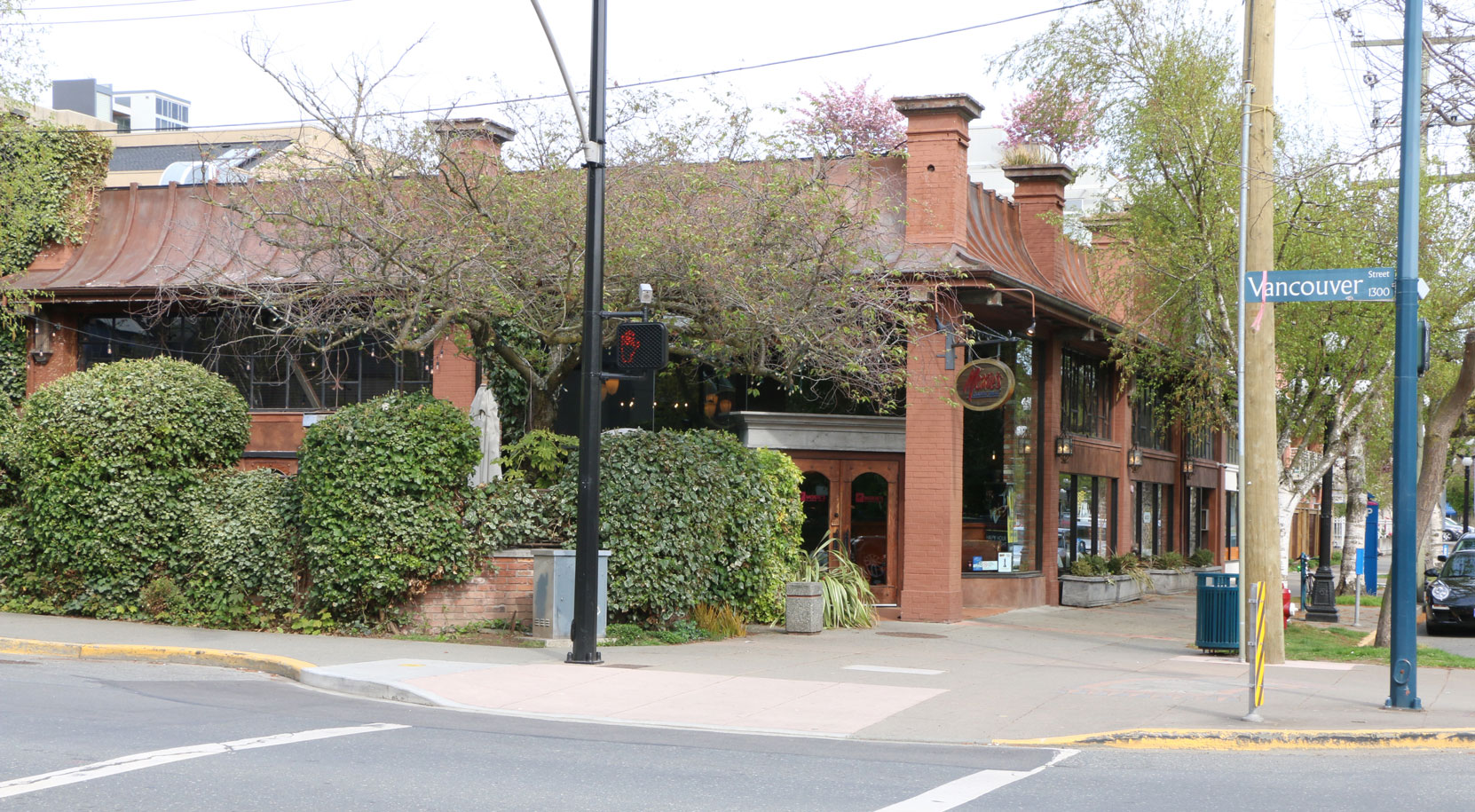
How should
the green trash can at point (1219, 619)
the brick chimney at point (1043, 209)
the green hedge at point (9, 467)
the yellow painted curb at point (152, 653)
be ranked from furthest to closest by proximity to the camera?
1. the brick chimney at point (1043, 209)
2. the green hedge at point (9, 467)
3. the green trash can at point (1219, 619)
4. the yellow painted curb at point (152, 653)

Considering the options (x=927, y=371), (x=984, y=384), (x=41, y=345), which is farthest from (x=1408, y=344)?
(x=41, y=345)

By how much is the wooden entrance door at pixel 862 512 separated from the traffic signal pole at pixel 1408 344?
388 inches

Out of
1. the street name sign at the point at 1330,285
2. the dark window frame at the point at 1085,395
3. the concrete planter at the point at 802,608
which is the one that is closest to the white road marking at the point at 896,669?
the concrete planter at the point at 802,608

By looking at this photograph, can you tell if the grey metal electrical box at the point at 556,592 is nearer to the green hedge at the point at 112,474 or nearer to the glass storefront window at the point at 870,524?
the green hedge at the point at 112,474

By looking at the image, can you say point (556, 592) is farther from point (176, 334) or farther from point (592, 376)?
point (176, 334)

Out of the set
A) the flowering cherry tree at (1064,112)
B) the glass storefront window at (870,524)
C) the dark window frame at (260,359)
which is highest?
the flowering cherry tree at (1064,112)

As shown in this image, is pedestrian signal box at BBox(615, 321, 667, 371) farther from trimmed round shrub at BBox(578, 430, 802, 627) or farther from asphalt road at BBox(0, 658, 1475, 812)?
asphalt road at BBox(0, 658, 1475, 812)

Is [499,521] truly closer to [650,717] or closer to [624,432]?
[624,432]

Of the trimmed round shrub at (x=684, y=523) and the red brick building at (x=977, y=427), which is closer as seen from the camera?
the trimmed round shrub at (x=684, y=523)

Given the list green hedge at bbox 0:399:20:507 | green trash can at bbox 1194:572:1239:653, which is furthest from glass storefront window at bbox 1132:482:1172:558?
green hedge at bbox 0:399:20:507

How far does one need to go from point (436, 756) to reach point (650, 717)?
2457mm

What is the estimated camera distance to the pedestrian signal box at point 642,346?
13422 millimetres

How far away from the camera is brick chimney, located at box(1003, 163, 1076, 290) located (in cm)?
2245

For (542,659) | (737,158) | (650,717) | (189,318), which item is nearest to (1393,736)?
(650,717)
